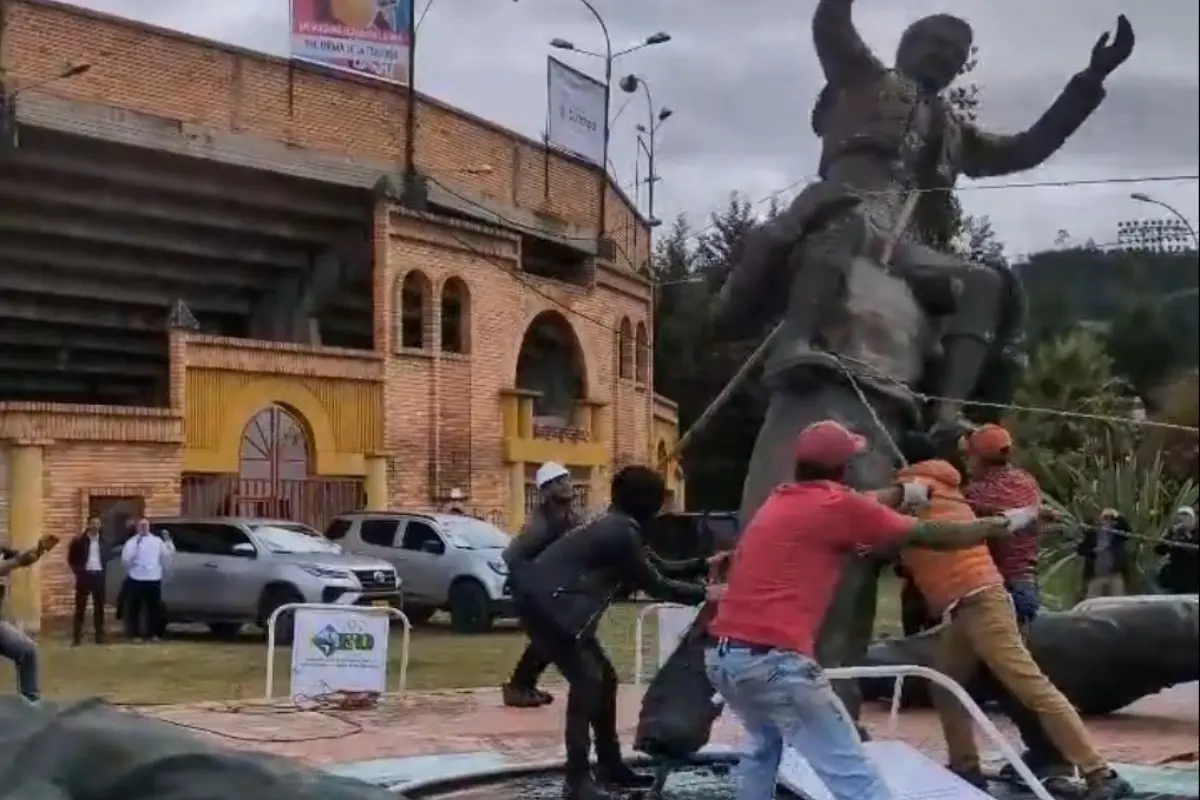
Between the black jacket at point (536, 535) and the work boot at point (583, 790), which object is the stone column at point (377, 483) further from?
the work boot at point (583, 790)

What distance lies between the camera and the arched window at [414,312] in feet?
22.6

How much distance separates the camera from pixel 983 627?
20.3ft

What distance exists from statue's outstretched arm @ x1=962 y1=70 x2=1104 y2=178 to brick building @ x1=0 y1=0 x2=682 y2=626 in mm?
1100

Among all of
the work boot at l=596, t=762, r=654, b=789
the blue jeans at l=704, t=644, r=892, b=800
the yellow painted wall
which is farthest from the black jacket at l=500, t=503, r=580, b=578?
the blue jeans at l=704, t=644, r=892, b=800

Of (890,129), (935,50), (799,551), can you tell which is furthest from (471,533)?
(799,551)

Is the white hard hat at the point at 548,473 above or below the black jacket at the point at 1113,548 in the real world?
above

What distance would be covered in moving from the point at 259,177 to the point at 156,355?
636mm

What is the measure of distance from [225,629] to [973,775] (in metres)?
2.71

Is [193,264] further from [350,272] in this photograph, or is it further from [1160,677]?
[1160,677]

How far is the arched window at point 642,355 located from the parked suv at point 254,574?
1080 millimetres

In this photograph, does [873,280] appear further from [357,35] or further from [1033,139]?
[357,35]

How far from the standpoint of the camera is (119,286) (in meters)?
6.45

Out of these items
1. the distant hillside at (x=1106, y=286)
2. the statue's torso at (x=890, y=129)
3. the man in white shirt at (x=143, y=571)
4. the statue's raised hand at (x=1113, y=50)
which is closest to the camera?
the distant hillside at (x=1106, y=286)

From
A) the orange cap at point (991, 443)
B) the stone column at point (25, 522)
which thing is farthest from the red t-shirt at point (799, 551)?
the stone column at point (25, 522)
